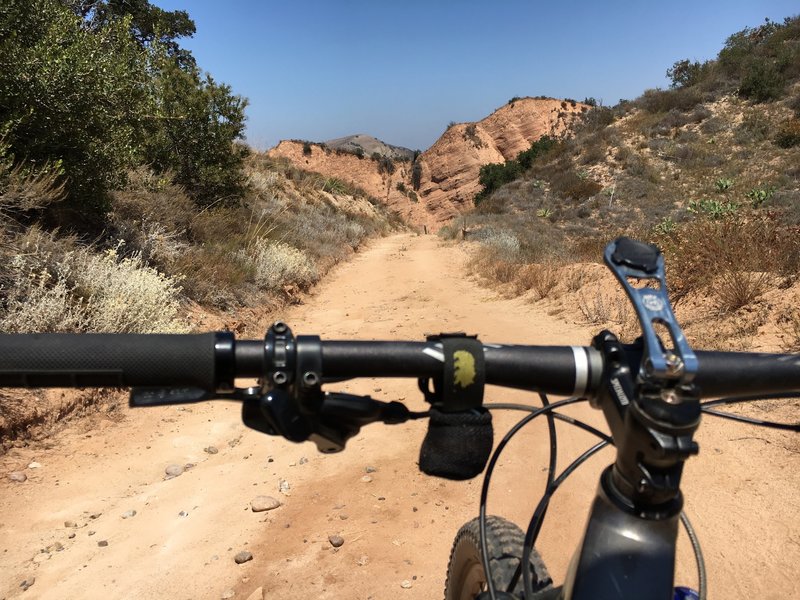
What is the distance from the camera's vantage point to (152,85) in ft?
27.2

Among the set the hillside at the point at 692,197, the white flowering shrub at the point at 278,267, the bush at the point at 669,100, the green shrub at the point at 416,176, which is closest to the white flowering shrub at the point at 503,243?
the hillside at the point at 692,197

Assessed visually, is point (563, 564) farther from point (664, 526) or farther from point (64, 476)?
point (64, 476)

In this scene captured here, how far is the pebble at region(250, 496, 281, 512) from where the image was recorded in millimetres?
3410

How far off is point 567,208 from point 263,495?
2065cm

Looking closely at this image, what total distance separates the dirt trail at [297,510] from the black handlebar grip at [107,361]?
2.18 m

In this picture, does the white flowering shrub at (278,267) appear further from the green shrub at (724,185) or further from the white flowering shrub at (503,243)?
the green shrub at (724,185)

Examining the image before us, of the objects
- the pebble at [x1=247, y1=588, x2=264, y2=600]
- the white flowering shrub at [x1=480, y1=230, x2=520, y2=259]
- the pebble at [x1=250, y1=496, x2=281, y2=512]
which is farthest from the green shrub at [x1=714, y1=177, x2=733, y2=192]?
the pebble at [x1=247, y1=588, x2=264, y2=600]

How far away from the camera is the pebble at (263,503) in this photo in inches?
134

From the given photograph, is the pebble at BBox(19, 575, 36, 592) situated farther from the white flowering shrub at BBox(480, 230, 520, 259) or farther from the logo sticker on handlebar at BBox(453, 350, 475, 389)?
the white flowering shrub at BBox(480, 230, 520, 259)

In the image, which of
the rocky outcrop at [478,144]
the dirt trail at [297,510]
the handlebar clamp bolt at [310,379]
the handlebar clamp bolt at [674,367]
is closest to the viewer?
the handlebar clamp bolt at [674,367]

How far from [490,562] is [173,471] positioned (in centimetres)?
313

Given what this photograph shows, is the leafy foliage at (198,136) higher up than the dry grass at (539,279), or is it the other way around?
the leafy foliage at (198,136)

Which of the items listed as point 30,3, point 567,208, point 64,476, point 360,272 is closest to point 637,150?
point 567,208

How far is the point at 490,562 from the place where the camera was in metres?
1.61
